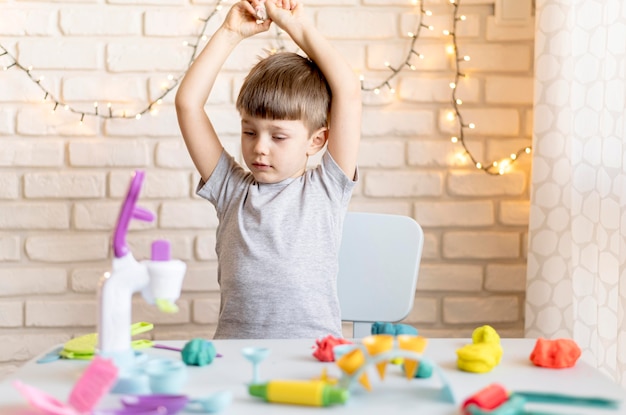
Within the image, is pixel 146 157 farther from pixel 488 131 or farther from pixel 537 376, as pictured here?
pixel 537 376

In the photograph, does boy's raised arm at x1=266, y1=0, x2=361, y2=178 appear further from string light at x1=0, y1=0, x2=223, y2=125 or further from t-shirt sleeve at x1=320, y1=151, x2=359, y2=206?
string light at x1=0, y1=0, x2=223, y2=125

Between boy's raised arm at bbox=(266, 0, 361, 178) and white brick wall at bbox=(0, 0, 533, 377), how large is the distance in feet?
1.92

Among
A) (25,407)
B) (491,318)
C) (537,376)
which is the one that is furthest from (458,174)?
(25,407)

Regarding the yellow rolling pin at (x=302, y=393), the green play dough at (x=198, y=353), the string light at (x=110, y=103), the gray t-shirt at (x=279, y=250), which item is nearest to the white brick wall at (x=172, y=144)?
the string light at (x=110, y=103)

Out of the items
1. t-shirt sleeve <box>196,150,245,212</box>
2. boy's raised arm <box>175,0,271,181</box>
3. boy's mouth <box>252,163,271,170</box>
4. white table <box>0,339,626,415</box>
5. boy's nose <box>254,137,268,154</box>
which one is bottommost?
white table <box>0,339,626,415</box>

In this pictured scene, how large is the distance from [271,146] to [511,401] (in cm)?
88

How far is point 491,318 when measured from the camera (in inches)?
98.3

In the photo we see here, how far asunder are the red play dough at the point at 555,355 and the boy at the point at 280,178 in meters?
0.56

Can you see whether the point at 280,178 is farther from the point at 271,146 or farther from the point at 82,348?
the point at 82,348

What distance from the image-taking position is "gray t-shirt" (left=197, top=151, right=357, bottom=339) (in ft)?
5.57

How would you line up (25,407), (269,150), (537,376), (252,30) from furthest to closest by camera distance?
(252,30) → (269,150) → (537,376) → (25,407)

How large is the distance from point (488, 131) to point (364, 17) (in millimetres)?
479

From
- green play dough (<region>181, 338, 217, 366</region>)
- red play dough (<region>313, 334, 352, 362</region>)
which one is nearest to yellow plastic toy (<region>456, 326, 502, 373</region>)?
red play dough (<region>313, 334, 352, 362</region>)

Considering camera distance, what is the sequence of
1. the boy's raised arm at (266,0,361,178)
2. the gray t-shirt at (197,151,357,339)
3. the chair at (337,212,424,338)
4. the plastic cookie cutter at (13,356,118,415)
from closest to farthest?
the plastic cookie cutter at (13,356,118,415)
the gray t-shirt at (197,151,357,339)
the boy's raised arm at (266,0,361,178)
the chair at (337,212,424,338)
